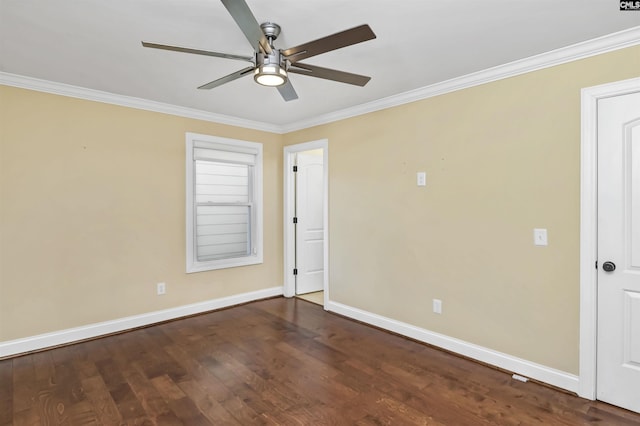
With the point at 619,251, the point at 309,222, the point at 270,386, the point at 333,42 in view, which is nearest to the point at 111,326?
the point at 270,386

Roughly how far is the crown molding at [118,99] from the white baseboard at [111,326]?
7.51 feet

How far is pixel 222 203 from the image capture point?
4332 mm

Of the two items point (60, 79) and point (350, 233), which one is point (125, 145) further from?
point (350, 233)

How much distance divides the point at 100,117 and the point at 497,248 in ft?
13.1

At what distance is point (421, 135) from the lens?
3.29 metres

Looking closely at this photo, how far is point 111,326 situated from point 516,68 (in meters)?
4.49

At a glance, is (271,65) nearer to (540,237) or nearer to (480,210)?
(480,210)

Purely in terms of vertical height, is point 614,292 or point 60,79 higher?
point 60,79

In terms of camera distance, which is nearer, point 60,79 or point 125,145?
point 60,79

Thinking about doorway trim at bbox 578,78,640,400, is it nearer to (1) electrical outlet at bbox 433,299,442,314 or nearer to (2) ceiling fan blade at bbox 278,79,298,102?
(1) electrical outlet at bbox 433,299,442,314

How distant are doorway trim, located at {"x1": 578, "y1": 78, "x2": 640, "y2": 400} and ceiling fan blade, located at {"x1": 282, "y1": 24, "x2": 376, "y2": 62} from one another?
68.9 inches

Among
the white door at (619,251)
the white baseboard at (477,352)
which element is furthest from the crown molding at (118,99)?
the white door at (619,251)

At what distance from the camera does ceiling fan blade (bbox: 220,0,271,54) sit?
4.79 feet

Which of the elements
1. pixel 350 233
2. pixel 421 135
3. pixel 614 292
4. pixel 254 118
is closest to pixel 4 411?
pixel 350 233
